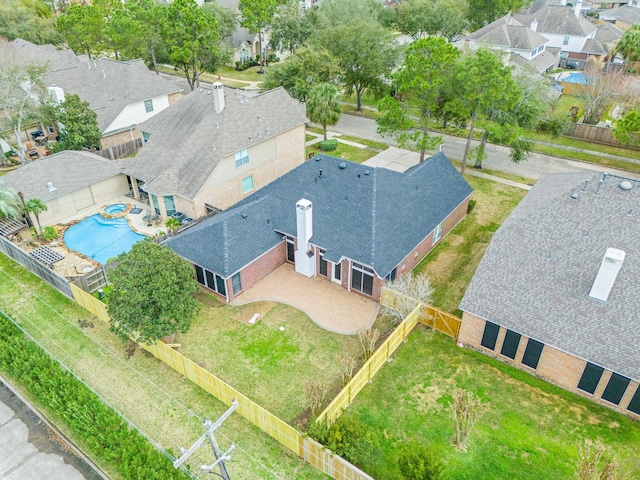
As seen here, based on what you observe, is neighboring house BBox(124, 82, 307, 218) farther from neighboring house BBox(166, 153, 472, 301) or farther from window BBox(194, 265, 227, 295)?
window BBox(194, 265, 227, 295)

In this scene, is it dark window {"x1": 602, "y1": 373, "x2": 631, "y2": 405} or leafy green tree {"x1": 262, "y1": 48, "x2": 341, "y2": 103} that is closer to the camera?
dark window {"x1": 602, "y1": 373, "x2": 631, "y2": 405}

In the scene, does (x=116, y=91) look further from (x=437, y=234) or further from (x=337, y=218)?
(x=437, y=234)

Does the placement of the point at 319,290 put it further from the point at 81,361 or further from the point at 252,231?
the point at 81,361

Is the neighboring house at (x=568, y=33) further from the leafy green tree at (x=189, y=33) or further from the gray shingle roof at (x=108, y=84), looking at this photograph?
the gray shingle roof at (x=108, y=84)

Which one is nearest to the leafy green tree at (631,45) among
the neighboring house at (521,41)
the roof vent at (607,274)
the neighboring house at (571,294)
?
the neighboring house at (521,41)

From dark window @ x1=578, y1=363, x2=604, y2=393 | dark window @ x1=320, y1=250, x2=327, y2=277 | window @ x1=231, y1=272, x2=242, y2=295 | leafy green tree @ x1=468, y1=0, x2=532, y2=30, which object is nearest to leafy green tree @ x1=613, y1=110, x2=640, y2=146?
dark window @ x1=578, y1=363, x2=604, y2=393

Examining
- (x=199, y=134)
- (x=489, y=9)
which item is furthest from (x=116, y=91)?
(x=489, y=9)

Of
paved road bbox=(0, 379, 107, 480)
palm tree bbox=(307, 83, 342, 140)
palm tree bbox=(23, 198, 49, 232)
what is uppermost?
palm tree bbox=(307, 83, 342, 140)
